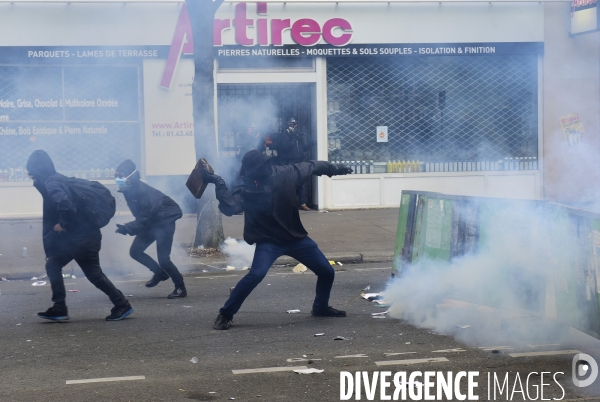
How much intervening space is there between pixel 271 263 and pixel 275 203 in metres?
0.49

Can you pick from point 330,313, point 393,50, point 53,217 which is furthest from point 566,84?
point 53,217

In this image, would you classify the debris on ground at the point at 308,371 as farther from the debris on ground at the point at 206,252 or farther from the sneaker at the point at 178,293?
the debris on ground at the point at 206,252

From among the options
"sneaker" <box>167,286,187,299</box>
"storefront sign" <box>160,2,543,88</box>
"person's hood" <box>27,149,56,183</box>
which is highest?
"storefront sign" <box>160,2,543,88</box>

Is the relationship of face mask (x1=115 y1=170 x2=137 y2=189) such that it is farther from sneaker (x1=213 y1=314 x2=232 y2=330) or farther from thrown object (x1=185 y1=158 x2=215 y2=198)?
sneaker (x1=213 y1=314 x2=232 y2=330)

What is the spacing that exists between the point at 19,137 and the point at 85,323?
7435 millimetres

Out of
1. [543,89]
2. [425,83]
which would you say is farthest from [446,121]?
[543,89]

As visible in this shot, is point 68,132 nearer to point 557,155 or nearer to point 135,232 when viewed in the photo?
point 135,232

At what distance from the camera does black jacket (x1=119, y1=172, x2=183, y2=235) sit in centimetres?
766

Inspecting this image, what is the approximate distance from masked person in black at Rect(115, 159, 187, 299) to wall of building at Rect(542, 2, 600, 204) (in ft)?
26.5

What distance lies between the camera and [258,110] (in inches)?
552

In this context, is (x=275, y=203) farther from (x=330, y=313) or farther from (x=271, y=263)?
(x=330, y=313)

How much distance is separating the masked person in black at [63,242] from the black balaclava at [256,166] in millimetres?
1444

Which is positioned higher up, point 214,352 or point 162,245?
point 162,245

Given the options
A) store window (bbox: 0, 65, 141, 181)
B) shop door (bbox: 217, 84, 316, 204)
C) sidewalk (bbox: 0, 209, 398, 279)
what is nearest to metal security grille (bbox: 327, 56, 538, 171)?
shop door (bbox: 217, 84, 316, 204)
